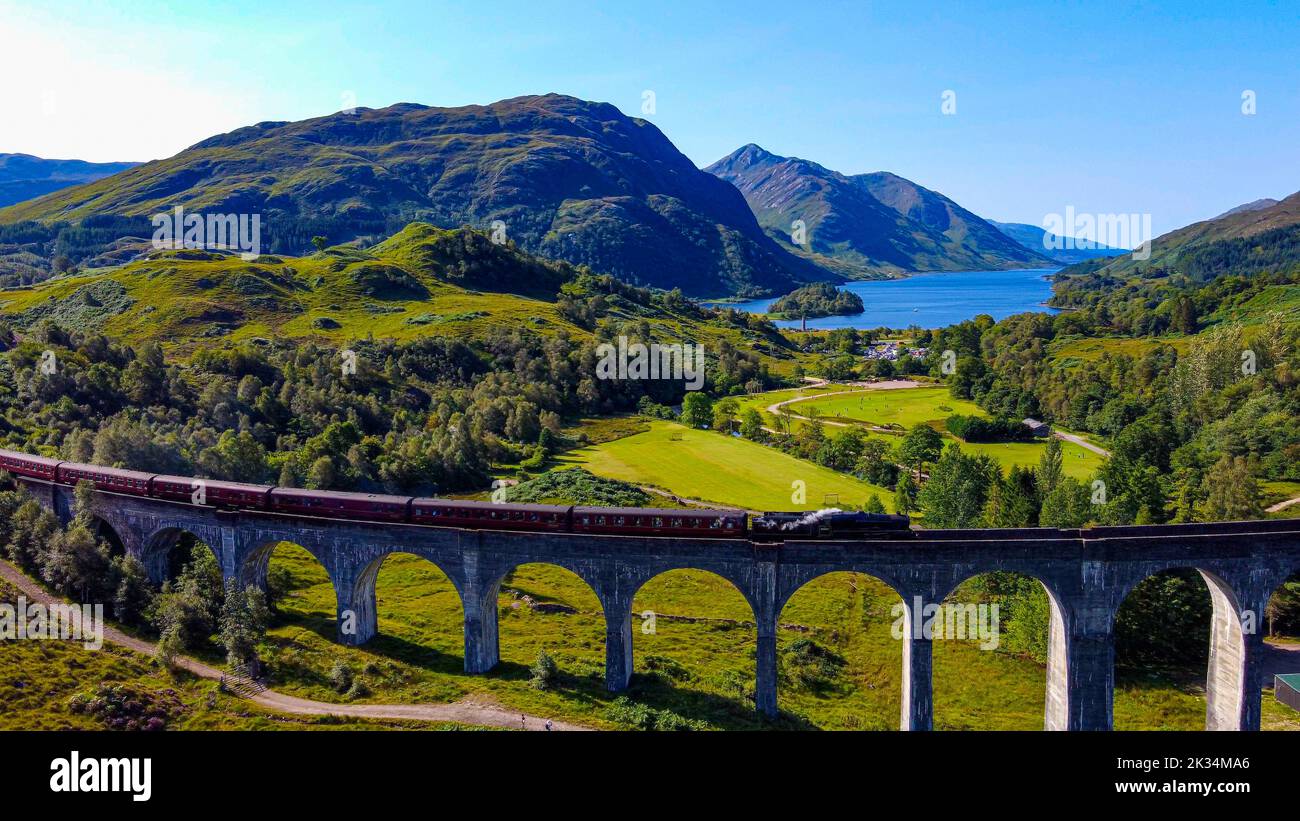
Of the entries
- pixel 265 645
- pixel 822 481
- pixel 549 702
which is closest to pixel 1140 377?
pixel 822 481

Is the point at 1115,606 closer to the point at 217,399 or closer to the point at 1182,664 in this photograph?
the point at 1182,664

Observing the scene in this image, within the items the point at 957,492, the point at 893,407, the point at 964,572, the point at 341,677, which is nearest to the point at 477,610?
the point at 341,677

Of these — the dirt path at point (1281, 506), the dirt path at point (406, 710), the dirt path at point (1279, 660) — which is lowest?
the dirt path at point (1279, 660)

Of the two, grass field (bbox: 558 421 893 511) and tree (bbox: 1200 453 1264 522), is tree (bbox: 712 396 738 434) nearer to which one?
grass field (bbox: 558 421 893 511)

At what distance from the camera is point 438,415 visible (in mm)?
104062

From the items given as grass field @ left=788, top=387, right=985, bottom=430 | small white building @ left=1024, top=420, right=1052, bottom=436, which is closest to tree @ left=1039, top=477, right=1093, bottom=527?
grass field @ left=788, top=387, right=985, bottom=430

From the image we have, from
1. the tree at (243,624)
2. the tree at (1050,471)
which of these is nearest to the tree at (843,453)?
the tree at (1050,471)

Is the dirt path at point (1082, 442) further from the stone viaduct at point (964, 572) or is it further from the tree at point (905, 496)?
the stone viaduct at point (964, 572)

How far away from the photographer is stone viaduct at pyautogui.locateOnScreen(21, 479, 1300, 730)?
122 ft

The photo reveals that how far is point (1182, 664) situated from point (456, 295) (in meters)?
153

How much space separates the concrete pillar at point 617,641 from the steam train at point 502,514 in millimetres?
3821

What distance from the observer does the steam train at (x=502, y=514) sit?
38656mm

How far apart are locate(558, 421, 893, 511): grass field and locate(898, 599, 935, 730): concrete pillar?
127 ft

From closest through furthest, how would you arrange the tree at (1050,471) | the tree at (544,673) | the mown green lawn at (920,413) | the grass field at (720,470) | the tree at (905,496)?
the tree at (544,673) < the tree at (1050,471) < the tree at (905,496) < the grass field at (720,470) < the mown green lawn at (920,413)
